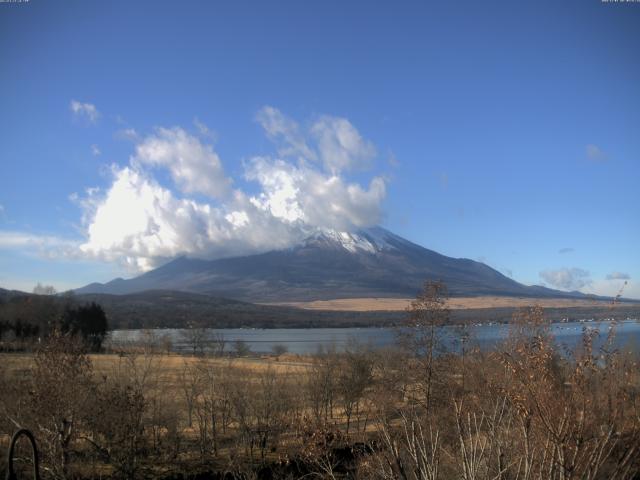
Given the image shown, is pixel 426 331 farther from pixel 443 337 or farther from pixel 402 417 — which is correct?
pixel 402 417

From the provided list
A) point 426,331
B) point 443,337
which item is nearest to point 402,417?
point 426,331

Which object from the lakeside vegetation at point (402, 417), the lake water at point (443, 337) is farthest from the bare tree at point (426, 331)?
the lake water at point (443, 337)

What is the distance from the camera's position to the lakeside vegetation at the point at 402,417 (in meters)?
7.51

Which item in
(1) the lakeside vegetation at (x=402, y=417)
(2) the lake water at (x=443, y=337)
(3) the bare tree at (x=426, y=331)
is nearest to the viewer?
(1) the lakeside vegetation at (x=402, y=417)

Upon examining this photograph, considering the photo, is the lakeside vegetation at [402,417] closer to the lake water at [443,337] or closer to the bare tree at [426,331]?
the bare tree at [426,331]

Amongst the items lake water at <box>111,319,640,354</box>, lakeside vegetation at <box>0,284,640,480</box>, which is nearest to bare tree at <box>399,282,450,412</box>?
lakeside vegetation at <box>0,284,640,480</box>

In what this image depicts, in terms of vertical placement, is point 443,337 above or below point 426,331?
below

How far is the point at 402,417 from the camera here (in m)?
12.8

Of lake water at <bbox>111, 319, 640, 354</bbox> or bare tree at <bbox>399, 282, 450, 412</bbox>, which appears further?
bare tree at <bbox>399, 282, 450, 412</bbox>

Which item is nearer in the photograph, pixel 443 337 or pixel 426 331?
pixel 426 331

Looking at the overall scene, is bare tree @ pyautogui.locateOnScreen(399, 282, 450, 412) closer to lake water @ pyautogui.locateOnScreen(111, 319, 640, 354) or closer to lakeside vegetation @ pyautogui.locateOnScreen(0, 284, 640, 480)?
lakeside vegetation @ pyautogui.locateOnScreen(0, 284, 640, 480)

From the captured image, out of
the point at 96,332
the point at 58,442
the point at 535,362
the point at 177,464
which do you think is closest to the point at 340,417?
the point at 177,464

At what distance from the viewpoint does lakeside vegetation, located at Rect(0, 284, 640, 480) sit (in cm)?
751

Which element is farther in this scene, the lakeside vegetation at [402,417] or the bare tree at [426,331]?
the bare tree at [426,331]
